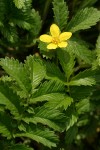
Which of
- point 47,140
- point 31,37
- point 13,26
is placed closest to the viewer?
point 47,140

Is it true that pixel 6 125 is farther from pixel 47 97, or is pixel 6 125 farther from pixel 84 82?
pixel 84 82

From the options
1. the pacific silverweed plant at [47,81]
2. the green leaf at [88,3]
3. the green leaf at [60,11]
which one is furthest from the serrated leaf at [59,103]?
the green leaf at [88,3]

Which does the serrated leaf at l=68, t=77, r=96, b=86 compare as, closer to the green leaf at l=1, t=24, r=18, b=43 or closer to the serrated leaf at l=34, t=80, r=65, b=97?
the serrated leaf at l=34, t=80, r=65, b=97

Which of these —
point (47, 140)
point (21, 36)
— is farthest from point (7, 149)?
point (21, 36)

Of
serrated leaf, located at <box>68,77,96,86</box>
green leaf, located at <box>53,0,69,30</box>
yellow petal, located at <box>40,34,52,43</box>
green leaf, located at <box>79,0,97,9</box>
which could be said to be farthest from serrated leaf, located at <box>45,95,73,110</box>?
green leaf, located at <box>79,0,97,9</box>

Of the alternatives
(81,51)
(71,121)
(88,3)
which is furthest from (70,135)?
(88,3)

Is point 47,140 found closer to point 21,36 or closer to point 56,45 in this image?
point 56,45
